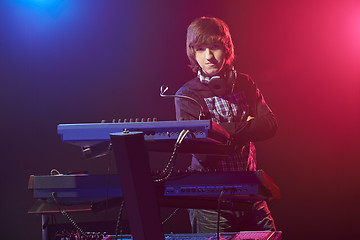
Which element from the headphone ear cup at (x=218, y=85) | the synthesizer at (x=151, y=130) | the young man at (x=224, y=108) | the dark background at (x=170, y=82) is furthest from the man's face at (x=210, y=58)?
the synthesizer at (x=151, y=130)

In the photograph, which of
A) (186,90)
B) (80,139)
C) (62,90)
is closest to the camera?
(80,139)

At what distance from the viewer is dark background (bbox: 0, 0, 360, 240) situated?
12.2 feet

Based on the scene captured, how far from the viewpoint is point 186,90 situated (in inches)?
104

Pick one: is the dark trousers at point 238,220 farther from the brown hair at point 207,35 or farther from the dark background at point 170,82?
the dark background at point 170,82

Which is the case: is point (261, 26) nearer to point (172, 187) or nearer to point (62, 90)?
point (62, 90)

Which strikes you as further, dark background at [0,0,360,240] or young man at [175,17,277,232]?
dark background at [0,0,360,240]

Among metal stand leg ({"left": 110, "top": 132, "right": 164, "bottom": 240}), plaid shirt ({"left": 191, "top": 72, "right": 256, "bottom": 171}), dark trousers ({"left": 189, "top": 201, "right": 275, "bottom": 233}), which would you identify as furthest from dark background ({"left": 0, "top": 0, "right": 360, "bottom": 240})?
metal stand leg ({"left": 110, "top": 132, "right": 164, "bottom": 240})

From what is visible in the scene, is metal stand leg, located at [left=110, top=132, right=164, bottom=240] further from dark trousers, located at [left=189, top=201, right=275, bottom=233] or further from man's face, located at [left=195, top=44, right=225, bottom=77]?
man's face, located at [left=195, top=44, right=225, bottom=77]

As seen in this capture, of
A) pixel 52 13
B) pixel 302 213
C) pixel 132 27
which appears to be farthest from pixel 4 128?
pixel 302 213

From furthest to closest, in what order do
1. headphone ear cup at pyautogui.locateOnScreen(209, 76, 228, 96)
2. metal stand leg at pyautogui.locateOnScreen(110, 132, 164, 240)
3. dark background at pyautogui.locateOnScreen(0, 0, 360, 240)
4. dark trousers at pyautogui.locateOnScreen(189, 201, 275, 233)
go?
dark background at pyautogui.locateOnScreen(0, 0, 360, 240)
headphone ear cup at pyautogui.locateOnScreen(209, 76, 228, 96)
dark trousers at pyautogui.locateOnScreen(189, 201, 275, 233)
metal stand leg at pyautogui.locateOnScreen(110, 132, 164, 240)

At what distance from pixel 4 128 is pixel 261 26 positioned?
2.45m

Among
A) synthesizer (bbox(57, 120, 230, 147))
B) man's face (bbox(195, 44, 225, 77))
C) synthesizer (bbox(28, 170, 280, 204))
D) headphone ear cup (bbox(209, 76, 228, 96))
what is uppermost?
man's face (bbox(195, 44, 225, 77))

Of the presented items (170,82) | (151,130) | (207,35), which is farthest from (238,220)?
(170,82)

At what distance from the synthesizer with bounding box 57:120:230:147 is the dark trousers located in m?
0.70
